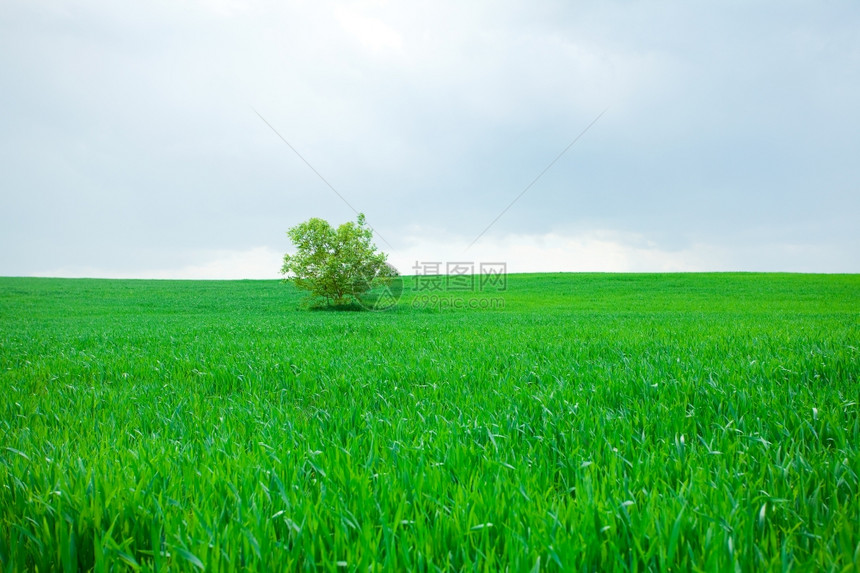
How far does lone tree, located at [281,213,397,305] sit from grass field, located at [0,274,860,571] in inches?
950

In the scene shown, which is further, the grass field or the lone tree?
the lone tree

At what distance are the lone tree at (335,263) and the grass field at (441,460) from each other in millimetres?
24122

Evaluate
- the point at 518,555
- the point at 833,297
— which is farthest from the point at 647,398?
the point at 833,297

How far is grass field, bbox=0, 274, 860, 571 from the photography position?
160cm

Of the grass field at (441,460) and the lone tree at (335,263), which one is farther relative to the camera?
the lone tree at (335,263)

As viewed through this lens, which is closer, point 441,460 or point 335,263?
point 441,460

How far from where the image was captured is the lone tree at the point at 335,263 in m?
31.3

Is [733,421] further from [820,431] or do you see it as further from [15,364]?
[15,364]

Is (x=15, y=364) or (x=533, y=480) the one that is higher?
(x=533, y=480)

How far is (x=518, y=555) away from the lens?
1421 mm

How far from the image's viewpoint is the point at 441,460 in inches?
99.4

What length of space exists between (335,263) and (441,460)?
29.2 m

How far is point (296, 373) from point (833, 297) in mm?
41672

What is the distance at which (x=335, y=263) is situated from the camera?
30703 mm
